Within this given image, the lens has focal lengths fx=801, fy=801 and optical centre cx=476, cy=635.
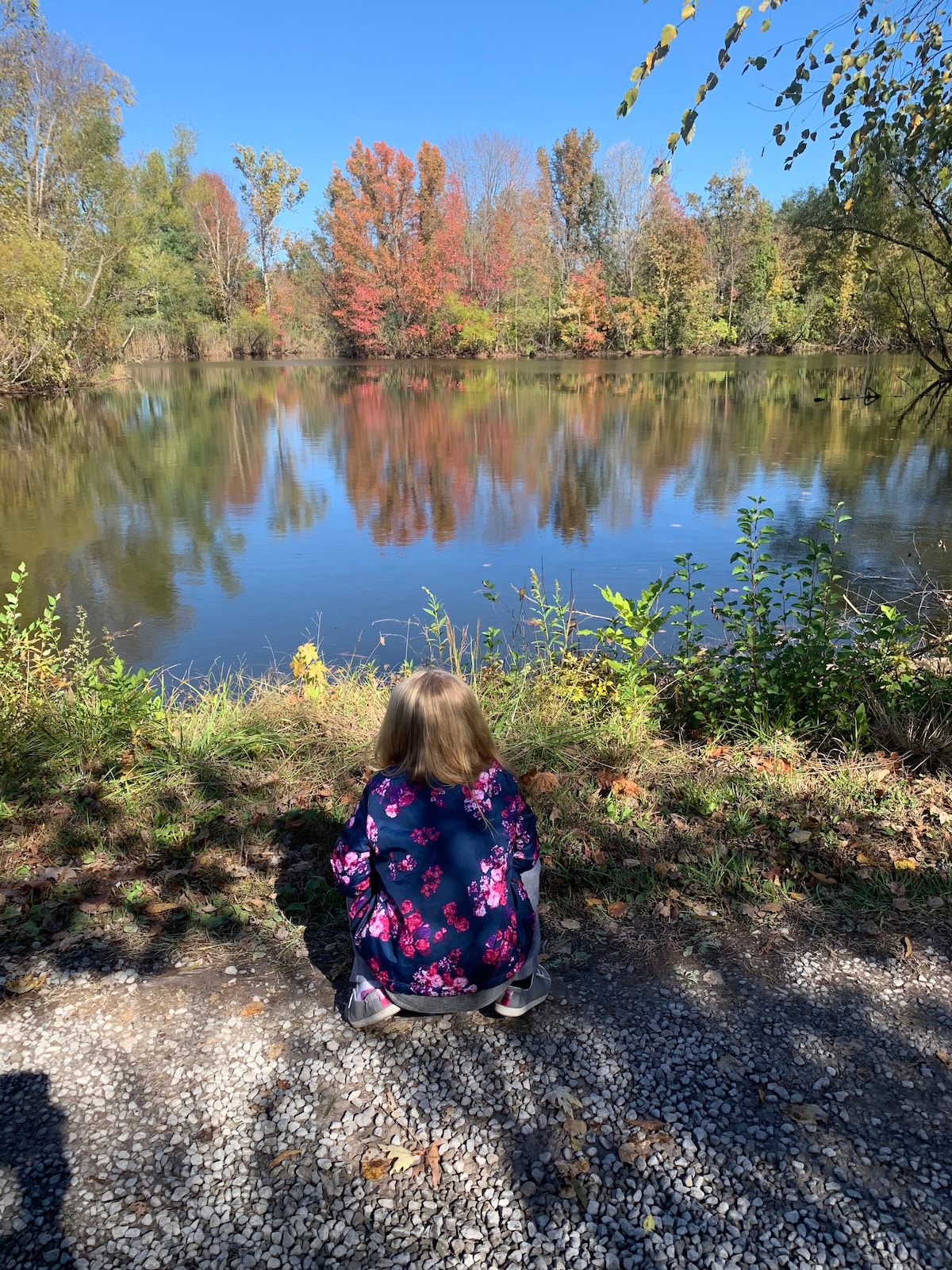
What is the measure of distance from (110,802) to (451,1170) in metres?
2.58

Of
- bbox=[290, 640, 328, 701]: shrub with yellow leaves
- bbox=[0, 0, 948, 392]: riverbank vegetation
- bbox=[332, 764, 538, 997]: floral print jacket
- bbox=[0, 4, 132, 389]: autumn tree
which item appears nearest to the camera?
bbox=[332, 764, 538, 997]: floral print jacket

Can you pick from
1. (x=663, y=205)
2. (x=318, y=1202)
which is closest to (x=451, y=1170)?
(x=318, y=1202)

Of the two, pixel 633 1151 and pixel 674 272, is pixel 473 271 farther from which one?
pixel 633 1151

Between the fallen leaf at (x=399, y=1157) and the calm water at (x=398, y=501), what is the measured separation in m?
5.18

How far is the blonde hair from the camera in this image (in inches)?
94.7

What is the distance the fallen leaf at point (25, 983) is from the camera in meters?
2.69

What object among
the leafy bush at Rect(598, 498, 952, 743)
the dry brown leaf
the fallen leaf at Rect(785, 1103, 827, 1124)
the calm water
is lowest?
the calm water

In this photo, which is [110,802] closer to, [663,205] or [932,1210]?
[932,1210]

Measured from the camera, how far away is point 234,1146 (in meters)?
2.10

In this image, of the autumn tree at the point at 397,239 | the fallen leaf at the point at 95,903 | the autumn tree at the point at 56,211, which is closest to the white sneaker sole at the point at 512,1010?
the fallen leaf at the point at 95,903

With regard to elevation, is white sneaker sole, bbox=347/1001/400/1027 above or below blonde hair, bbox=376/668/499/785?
below

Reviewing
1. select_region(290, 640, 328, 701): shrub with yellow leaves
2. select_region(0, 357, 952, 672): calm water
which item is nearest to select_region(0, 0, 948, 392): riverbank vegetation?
select_region(0, 357, 952, 672): calm water

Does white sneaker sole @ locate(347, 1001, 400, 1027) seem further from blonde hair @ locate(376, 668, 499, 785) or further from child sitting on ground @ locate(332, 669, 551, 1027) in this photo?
blonde hair @ locate(376, 668, 499, 785)

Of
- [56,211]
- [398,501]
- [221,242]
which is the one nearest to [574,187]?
[221,242]
